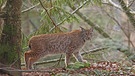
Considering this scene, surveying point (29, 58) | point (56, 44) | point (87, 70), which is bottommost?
point (87, 70)

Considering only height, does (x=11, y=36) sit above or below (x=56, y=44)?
above

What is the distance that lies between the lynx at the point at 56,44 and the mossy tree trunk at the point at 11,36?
96 cm

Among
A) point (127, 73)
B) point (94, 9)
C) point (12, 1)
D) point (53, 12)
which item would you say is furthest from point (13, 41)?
point (94, 9)

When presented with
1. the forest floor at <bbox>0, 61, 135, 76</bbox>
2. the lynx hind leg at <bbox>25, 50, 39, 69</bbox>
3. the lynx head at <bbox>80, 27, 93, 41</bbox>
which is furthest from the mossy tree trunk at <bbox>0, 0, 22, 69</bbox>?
the lynx head at <bbox>80, 27, 93, 41</bbox>

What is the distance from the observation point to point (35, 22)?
20.1 meters

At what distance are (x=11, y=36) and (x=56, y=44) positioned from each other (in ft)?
5.12

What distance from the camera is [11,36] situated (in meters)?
6.03

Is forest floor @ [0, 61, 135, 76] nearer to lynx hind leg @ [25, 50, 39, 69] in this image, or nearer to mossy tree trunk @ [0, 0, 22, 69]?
lynx hind leg @ [25, 50, 39, 69]

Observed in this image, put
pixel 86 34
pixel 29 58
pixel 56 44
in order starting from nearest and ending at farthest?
pixel 29 58
pixel 56 44
pixel 86 34

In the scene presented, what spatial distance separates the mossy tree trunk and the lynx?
96cm

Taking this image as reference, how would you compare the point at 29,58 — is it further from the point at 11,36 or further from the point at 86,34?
the point at 86,34

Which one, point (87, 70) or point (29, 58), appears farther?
point (29, 58)

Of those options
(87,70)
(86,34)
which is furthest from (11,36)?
(86,34)

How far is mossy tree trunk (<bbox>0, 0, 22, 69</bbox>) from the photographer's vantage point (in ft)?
19.7
